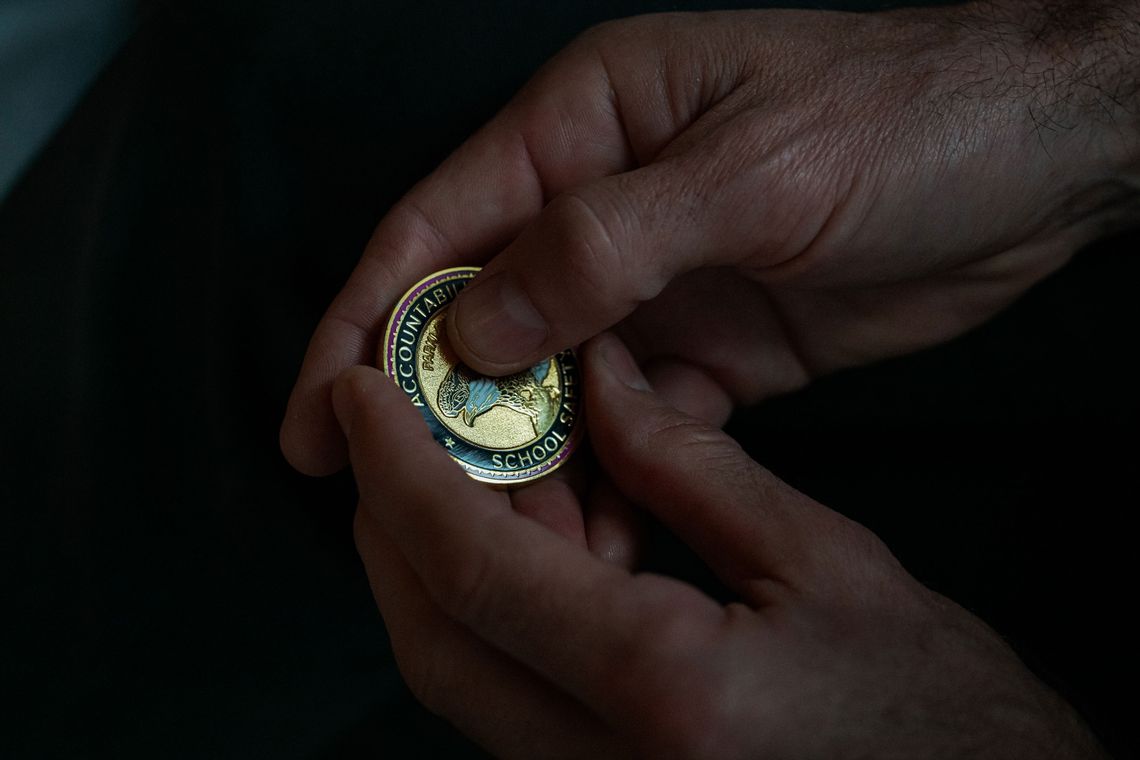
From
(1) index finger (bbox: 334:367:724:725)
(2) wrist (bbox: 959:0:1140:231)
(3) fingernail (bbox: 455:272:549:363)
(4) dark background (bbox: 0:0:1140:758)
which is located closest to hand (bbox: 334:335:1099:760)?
(1) index finger (bbox: 334:367:724:725)

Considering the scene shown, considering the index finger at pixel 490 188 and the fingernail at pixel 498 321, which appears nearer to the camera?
the fingernail at pixel 498 321

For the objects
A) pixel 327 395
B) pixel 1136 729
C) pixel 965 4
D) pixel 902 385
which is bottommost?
pixel 1136 729

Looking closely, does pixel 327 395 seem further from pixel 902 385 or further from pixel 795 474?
pixel 902 385

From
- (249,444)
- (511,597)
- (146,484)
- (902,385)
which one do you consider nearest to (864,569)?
(511,597)

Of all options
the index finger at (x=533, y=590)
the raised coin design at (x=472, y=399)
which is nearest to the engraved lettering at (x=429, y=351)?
the raised coin design at (x=472, y=399)

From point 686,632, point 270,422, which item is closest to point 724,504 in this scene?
point 686,632

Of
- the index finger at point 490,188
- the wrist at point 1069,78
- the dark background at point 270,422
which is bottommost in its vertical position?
the dark background at point 270,422

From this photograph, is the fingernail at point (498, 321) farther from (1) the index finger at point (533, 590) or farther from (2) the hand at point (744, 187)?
(1) the index finger at point (533, 590)
